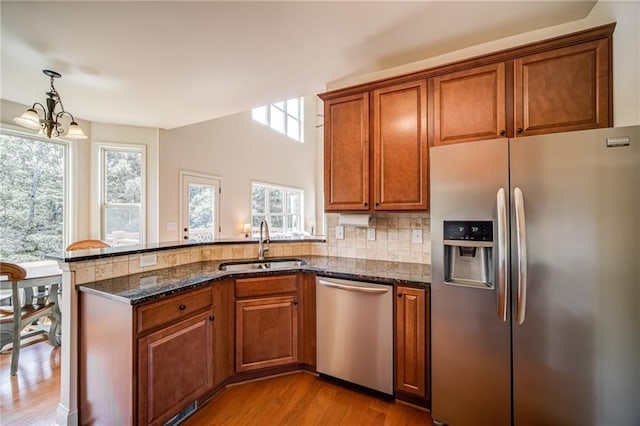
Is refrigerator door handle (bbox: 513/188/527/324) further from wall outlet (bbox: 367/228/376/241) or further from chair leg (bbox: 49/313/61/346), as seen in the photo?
chair leg (bbox: 49/313/61/346)

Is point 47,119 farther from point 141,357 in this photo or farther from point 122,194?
point 141,357

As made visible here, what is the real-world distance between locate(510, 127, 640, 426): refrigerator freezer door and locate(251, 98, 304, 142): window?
5.78 meters

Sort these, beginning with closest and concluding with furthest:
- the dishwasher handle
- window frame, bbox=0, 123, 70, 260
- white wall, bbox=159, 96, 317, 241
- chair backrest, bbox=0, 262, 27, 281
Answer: the dishwasher handle, chair backrest, bbox=0, 262, 27, 281, window frame, bbox=0, 123, 70, 260, white wall, bbox=159, 96, 317, 241

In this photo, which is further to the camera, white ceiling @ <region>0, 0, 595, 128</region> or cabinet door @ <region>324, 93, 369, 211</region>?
cabinet door @ <region>324, 93, 369, 211</region>

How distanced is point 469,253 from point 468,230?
0.55 ft

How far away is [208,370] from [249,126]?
521 centimetres

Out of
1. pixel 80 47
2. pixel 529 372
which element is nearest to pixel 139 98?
pixel 80 47

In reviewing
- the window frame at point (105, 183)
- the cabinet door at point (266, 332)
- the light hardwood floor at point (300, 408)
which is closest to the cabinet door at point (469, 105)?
the cabinet door at point (266, 332)

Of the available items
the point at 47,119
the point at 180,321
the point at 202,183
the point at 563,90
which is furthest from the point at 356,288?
the point at 202,183

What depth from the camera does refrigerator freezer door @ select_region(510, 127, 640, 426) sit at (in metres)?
1.23

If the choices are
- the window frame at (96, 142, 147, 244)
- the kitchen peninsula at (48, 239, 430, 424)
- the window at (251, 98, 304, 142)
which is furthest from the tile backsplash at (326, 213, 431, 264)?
the window at (251, 98, 304, 142)

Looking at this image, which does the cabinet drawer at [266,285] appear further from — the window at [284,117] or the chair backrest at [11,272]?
the window at [284,117]

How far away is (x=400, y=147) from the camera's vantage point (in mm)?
2066

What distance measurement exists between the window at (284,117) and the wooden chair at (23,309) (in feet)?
15.5
